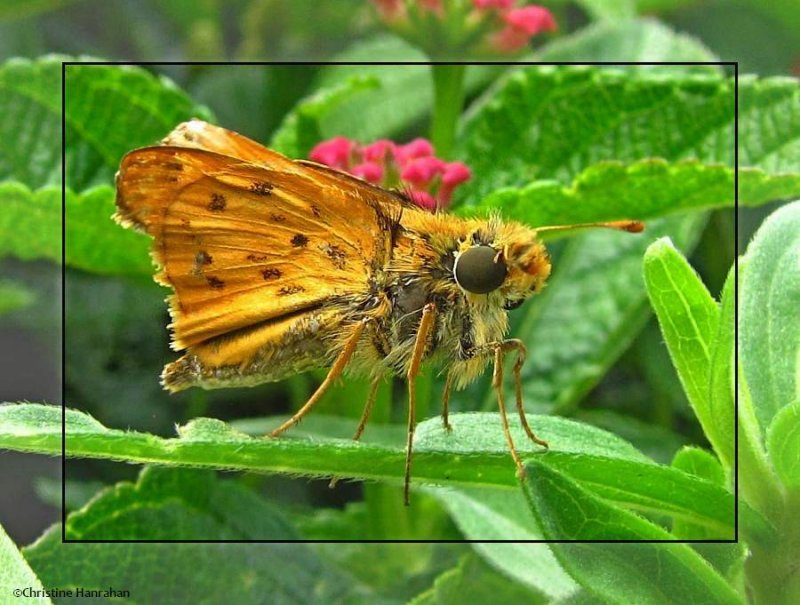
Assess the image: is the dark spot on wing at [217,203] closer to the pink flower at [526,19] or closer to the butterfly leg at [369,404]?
the butterfly leg at [369,404]

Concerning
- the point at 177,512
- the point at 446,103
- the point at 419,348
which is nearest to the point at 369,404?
the point at 419,348

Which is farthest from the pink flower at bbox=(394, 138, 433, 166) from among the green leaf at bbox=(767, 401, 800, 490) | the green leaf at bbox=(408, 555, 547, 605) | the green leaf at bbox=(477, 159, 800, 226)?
the green leaf at bbox=(767, 401, 800, 490)

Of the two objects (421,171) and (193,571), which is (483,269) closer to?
(421,171)

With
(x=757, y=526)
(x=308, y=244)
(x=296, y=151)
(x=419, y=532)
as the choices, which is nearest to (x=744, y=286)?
(x=757, y=526)

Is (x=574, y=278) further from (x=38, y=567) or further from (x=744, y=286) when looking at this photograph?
(x=38, y=567)

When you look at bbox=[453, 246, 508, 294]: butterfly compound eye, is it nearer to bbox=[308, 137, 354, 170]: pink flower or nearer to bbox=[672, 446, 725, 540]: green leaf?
bbox=[672, 446, 725, 540]: green leaf

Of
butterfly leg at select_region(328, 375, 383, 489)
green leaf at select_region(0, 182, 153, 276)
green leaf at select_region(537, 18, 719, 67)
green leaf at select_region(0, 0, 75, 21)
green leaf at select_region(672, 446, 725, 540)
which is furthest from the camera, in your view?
green leaf at select_region(0, 0, 75, 21)
